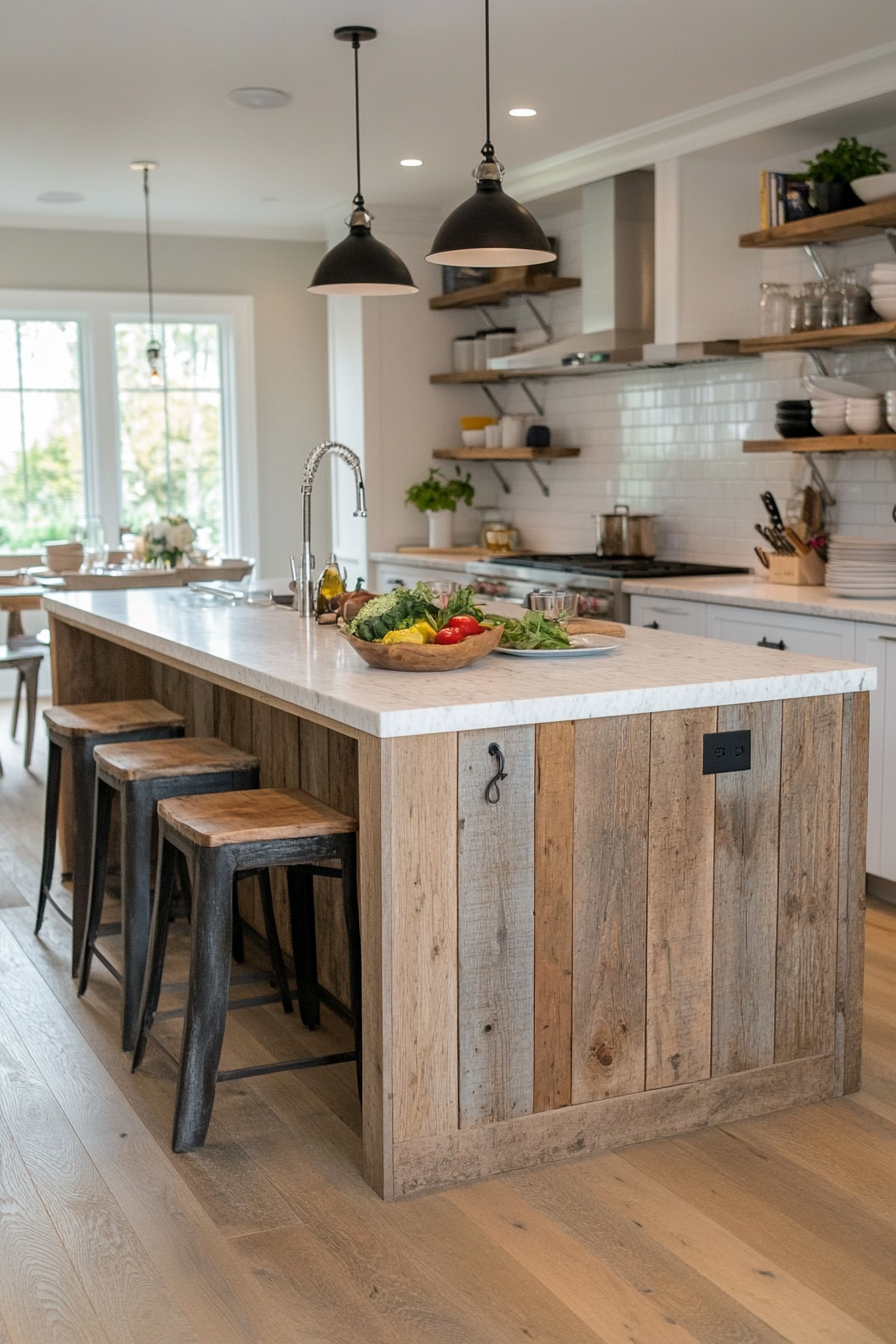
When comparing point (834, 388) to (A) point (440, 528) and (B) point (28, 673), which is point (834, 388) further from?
(B) point (28, 673)

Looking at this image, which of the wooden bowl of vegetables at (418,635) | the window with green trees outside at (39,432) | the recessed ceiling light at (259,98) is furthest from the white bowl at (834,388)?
the window with green trees outside at (39,432)

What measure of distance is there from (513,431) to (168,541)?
178 centimetres

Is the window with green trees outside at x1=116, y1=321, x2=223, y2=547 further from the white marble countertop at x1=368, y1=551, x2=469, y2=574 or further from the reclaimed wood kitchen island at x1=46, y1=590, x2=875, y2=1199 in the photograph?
the reclaimed wood kitchen island at x1=46, y1=590, x2=875, y2=1199

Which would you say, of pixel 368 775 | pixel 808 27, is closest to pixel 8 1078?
pixel 368 775

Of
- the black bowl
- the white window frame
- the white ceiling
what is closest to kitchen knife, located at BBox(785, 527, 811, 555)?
the black bowl

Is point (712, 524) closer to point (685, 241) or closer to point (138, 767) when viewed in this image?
point (685, 241)

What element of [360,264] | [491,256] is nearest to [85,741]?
[360,264]

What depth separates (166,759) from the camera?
333 cm

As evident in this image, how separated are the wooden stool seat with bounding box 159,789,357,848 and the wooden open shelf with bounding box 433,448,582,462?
4.06 m

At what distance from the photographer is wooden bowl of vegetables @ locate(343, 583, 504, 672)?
9.22ft

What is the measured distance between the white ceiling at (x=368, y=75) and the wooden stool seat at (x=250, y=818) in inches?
95.1

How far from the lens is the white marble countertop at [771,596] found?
433 centimetres

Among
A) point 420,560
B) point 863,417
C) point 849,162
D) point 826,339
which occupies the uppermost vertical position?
point 849,162

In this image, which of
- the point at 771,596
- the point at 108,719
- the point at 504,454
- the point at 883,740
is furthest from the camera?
the point at 504,454
